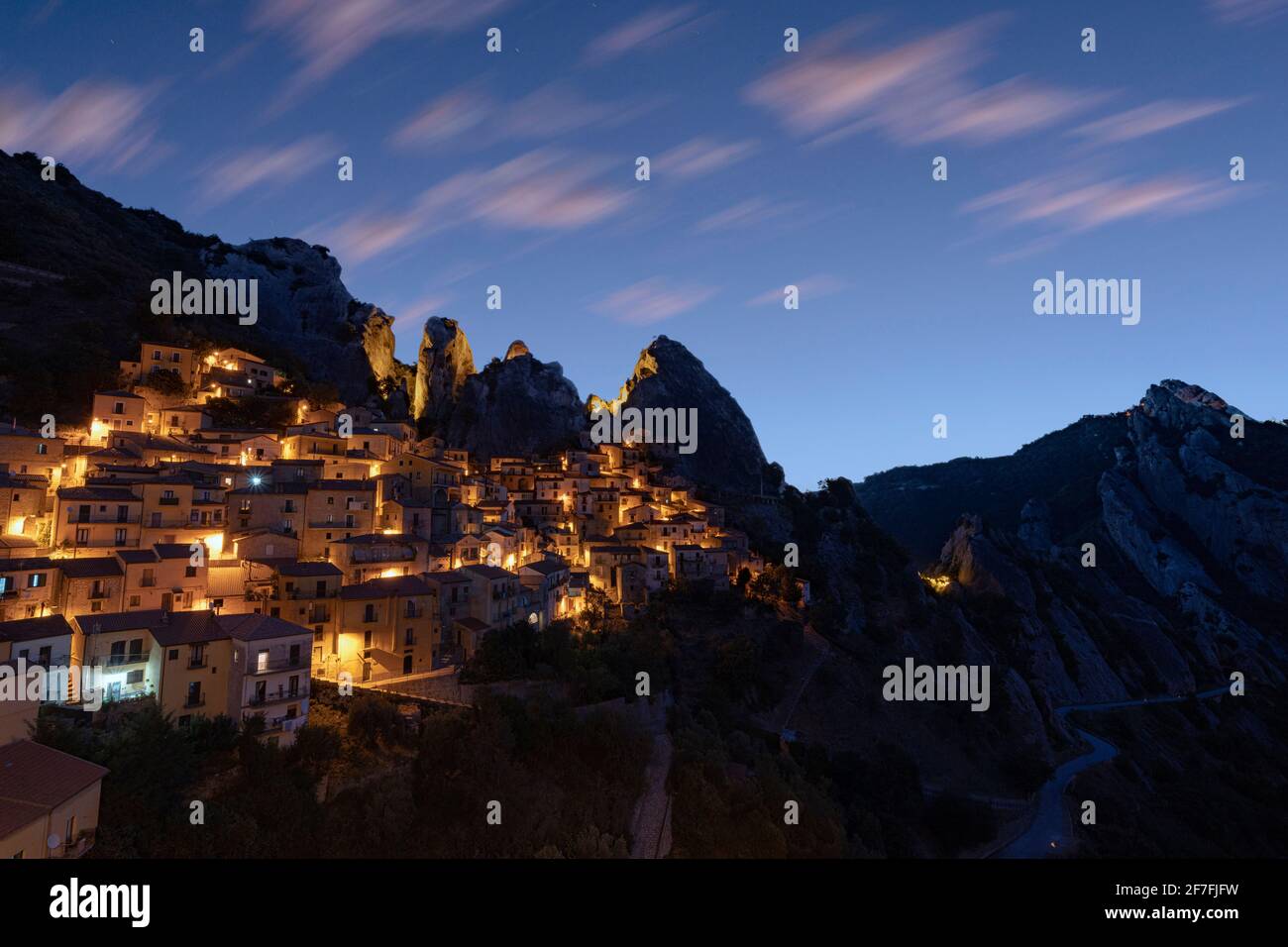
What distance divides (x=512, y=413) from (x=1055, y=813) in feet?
271

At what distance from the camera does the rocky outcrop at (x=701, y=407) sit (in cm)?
10706

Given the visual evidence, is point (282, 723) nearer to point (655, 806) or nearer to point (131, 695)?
point (131, 695)

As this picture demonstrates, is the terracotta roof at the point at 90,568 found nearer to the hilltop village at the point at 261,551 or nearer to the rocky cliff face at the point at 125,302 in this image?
the hilltop village at the point at 261,551

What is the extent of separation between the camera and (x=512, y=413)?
10131 centimetres

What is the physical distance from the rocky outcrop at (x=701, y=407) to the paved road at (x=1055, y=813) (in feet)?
182

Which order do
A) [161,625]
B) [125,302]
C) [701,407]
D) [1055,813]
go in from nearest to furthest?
[161,625]
[1055,813]
[125,302]
[701,407]

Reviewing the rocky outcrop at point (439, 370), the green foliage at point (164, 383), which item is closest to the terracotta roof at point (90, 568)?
the green foliage at point (164, 383)

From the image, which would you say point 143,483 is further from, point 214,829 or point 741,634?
point 741,634

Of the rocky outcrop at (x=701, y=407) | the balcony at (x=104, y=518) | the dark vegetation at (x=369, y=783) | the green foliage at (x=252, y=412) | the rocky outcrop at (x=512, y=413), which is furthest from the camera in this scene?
the rocky outcrop at (x=701, y=407)

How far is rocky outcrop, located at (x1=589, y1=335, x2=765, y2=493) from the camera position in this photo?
4215 inches

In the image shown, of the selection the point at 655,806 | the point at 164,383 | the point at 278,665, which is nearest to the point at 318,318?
the point at 164,383

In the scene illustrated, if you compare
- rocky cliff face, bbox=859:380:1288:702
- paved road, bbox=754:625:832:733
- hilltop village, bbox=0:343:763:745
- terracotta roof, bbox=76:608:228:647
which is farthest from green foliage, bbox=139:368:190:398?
rocky cliff face, bbox=859:380:1288:702

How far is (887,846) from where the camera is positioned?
4209cm

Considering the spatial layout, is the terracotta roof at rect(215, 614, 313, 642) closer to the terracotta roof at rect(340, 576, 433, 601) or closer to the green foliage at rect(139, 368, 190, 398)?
the terracotta roof at rect(340, 576, 433, 601)
